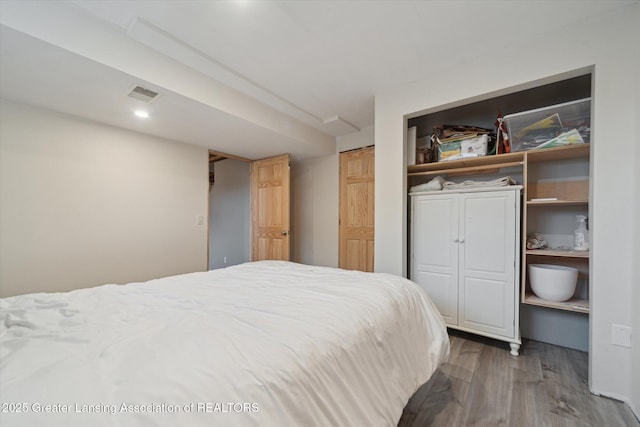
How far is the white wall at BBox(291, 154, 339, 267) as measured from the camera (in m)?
3.93

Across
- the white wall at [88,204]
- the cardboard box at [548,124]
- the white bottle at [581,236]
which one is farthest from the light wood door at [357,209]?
the white wall at [88,204]

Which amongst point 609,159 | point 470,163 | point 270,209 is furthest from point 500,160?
point 270,209

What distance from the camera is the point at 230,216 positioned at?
5.08 meters

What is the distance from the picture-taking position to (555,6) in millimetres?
1580

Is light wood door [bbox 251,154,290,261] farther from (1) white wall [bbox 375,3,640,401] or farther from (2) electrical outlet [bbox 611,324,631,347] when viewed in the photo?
(2) electrical outlet [bbox 611,324,631,347]

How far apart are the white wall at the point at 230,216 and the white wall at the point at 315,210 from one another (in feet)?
3.67

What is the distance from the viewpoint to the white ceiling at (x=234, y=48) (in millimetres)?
1536

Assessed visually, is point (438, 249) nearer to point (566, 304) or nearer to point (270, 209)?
point (566, 304)

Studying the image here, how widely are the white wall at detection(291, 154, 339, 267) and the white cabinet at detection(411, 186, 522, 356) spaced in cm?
152

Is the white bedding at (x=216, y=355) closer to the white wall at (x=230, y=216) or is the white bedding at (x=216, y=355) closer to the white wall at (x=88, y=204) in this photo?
the white wall at (x=88, y=204)

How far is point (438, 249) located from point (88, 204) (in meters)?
3.55

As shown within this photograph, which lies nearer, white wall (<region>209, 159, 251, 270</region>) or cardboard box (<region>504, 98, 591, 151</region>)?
cardboard box (<region>504, 98, 591, 151</region>)

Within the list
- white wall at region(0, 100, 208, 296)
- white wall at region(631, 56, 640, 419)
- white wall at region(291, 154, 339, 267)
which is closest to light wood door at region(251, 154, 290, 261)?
white wall at region(291, 154, 339, 267)

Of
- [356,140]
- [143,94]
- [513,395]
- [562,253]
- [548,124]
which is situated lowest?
[513,395]
